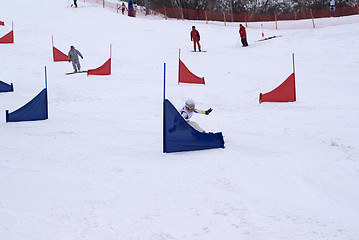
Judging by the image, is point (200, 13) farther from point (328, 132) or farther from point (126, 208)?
point (126, 208)

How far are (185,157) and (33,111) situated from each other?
16.7ft

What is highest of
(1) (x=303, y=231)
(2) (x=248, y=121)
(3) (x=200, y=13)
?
(3) (x=200, y=13)

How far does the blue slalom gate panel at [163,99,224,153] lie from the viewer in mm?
7816

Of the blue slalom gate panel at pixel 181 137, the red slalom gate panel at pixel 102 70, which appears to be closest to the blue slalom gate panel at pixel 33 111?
the blue slalom gate panel at pixel 181 137

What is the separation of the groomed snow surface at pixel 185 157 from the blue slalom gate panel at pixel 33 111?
0.23 meters

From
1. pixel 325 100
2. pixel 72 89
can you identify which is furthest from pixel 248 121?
pixel 72 89

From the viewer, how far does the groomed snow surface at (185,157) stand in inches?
194

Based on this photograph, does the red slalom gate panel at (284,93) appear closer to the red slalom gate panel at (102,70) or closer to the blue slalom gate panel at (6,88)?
the red slalom gate panel at (102,70)

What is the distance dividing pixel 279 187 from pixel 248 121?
485cm

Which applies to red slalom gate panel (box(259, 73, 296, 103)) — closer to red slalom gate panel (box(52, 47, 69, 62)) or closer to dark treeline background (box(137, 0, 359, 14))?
red slalom gate panel (box(52, 47, 69, 62))

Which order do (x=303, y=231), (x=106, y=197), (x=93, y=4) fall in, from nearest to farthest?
1. (x=303, y=231)
2. (x=106, y=197)
3. (x=93, y=4)

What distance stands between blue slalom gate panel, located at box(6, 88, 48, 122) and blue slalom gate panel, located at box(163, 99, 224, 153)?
439 centimetres

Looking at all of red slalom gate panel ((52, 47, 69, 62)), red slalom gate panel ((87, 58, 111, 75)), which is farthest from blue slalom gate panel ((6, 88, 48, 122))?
red slalom gate panel ((52, 47, 69, 62))

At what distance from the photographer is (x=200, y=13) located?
35.2m
